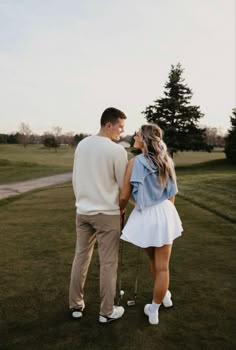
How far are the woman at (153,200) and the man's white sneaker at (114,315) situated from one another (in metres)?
0.30

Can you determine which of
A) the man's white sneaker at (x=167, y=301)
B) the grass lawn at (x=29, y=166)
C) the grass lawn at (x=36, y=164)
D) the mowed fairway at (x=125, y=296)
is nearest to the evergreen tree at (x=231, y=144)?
the grass lawn at (x=36, y=164)

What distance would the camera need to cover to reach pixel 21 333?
12.3 ft

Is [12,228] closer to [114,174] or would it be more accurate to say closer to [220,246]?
[220,246]

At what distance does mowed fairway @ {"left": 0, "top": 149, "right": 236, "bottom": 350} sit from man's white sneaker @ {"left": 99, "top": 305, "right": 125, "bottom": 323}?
0.07 m

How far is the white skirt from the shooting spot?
12.9 ft

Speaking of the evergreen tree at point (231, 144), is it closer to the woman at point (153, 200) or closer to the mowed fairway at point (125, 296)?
the mowed fairway at point (125, 296)

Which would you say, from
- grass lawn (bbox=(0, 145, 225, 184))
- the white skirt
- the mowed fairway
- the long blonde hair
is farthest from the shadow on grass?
the long blonde hair

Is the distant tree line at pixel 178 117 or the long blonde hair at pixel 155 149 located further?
the distant tree line at pixel 178 117

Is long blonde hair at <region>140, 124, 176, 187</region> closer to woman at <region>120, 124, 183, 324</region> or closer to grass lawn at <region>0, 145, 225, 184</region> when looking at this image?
woman at <region>120, 124, 183, 324</region>

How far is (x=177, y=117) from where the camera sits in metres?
46.0

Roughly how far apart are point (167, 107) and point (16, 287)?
43157 mm

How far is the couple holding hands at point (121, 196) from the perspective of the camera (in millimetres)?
3900

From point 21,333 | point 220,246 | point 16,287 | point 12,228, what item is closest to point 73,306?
point 21,333

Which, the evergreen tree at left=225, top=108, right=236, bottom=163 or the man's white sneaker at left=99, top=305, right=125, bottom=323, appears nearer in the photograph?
the man's white sneaker at left=99, top=305, right=125, bottom=323
